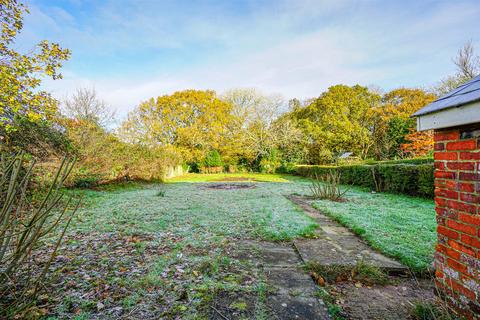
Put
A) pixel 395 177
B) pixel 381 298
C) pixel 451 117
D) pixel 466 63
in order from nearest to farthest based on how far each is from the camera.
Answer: pixel 451 117, pixel 381 298, pixel 395 177, pixel 466 63

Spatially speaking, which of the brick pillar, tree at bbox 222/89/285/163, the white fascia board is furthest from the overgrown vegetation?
tree at bbox 222/89/285/163

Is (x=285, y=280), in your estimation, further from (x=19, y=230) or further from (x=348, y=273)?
(x=19, y=230)

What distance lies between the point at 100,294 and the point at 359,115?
86.1ft

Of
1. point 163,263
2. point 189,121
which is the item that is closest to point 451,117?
point 163,263

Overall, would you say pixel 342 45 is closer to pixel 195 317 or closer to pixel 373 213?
pixel 373 213

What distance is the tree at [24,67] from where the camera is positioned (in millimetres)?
5188

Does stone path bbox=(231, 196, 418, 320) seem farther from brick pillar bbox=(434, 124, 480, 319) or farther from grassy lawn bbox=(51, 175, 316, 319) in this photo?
brick pillar bbox=(434, 124, 480, 319)

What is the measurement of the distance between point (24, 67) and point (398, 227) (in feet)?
29.5

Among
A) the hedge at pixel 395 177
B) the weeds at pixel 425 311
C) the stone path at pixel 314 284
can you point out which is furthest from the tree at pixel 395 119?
the weeds at pixel 425 311

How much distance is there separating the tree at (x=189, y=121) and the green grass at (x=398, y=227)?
19172 millimetres

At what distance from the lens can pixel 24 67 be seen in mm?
5324

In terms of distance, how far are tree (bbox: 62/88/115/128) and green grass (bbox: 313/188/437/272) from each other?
593 inches

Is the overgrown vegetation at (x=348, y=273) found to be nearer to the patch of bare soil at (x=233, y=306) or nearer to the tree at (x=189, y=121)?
the patch of bare soil at (x=233, y=306)

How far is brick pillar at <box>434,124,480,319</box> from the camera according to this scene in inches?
62.0
